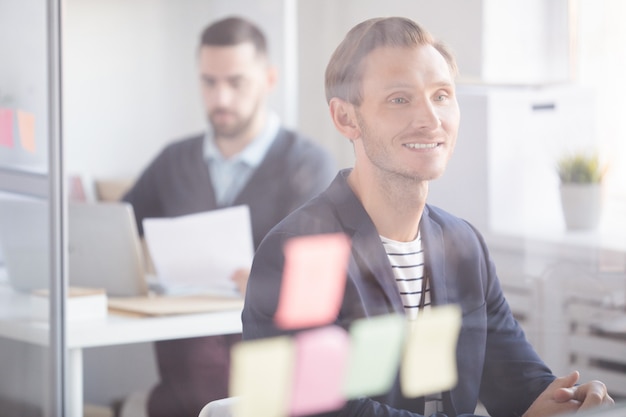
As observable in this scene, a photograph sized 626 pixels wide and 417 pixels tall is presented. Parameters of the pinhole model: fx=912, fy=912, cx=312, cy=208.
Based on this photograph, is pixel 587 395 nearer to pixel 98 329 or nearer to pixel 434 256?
pixel 434 256

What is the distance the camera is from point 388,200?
1853mm

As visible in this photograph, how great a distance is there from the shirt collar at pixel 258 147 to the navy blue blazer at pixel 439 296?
2.71ft

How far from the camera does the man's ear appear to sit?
1.84 meters

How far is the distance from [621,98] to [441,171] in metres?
0.98

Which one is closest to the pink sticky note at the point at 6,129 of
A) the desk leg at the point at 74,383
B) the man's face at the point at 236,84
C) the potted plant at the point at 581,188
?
the desk leg at the point at 74,383

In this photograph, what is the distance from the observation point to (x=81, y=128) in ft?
17.3

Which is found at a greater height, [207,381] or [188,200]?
[188,200]

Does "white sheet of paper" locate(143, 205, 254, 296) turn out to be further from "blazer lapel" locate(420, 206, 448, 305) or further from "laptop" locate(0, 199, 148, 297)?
"blazer lapel" locate(420, 206, 448, 305)

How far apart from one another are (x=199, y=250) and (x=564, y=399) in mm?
1118

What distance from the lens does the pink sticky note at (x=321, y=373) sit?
1832 mm

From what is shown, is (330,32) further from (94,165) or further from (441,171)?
(94,165)

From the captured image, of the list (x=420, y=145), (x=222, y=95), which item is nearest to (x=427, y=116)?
(x=420, y=145)

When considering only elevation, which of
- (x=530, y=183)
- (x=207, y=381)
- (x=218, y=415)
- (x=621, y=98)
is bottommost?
(x=207, y=381)

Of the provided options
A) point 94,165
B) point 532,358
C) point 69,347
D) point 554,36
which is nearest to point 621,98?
point 554,36
